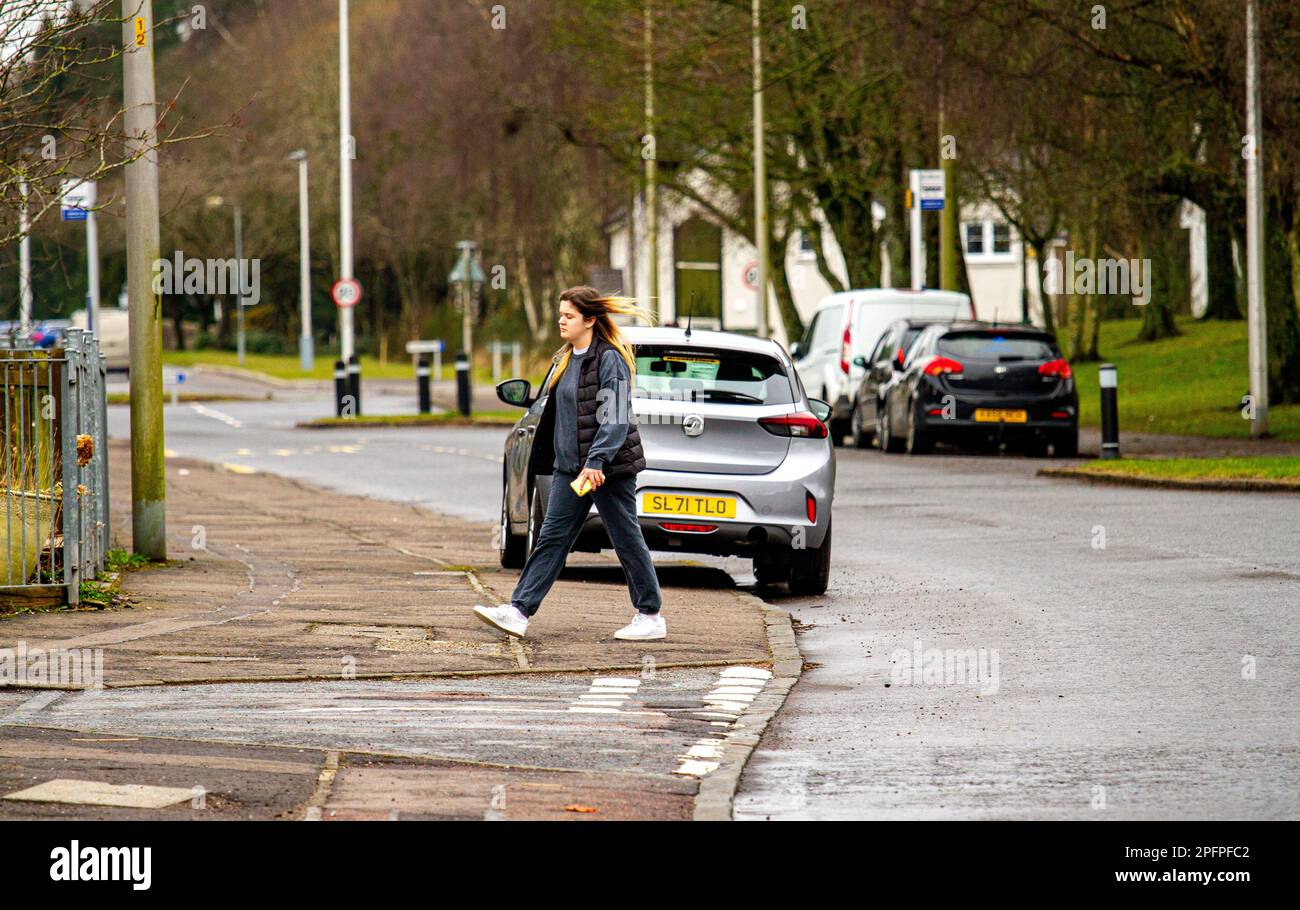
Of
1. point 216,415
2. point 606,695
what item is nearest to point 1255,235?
point 606,695

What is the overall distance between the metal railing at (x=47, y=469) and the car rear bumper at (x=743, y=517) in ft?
9.81

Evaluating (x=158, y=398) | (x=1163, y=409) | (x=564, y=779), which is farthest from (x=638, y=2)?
(x=564, y=779)

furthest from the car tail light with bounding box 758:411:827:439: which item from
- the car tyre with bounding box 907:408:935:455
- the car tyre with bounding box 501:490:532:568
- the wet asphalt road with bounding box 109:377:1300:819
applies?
the car tyre with bounding box 907:408:935:455

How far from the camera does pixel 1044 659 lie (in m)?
10.6

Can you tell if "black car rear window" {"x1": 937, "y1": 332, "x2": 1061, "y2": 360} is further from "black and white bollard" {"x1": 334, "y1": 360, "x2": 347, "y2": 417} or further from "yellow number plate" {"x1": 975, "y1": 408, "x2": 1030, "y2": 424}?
"black and white bollard" {"x1": 334, "y1": 360, "x2": 347, "y2": 417}

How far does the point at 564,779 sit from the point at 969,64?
22.8 metres

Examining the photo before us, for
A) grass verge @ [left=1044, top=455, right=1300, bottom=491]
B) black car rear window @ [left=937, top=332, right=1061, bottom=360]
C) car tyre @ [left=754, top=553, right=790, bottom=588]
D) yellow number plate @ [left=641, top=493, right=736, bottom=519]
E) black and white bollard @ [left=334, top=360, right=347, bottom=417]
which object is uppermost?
black car rear window @ [left=937, top=332, right=1061, bottom=360]

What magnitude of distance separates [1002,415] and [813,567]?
13.4m

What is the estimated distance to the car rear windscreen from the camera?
1370cm

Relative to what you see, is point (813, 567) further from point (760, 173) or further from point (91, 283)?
point (760, 173)

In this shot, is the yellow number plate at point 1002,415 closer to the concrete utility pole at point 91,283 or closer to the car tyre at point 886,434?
the car tyre at point 886,434

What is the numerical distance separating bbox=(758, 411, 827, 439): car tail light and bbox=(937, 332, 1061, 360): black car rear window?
13311 millimetres

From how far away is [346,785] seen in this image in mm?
7301
